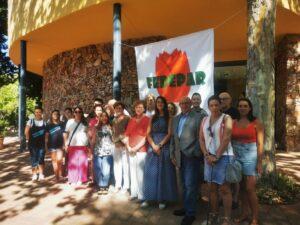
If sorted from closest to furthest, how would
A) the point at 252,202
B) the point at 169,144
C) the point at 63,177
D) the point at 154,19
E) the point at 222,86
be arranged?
1. the point at 252,202
2. the point at 169,144
3. the point at 63,177
4. the point at 154,19
5. the point at 222,86

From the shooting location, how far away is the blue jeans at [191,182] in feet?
15.8

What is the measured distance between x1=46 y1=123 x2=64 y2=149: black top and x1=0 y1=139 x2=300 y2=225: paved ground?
773 millimetres

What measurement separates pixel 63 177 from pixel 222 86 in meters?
7.90

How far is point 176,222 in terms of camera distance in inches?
192

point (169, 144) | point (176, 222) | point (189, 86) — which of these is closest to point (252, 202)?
point (176, 222)

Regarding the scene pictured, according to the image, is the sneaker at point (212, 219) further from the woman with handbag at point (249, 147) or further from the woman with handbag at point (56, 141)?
the woman with handbag at point (56, 141)

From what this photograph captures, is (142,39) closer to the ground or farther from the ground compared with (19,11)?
closer to the ground

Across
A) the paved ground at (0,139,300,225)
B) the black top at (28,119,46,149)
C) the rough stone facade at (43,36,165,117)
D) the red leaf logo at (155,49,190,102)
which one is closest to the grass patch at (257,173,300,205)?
the paved ground at (0,139,300,225)

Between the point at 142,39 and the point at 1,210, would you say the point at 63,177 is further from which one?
the point at 142,39

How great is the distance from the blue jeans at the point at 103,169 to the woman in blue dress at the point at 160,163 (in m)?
1.11

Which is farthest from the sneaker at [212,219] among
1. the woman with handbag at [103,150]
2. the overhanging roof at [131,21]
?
the overhanging roof at [131,21]

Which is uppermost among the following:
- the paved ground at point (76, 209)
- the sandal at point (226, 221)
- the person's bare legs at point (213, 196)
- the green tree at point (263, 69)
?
the green tree at point (263, 69)

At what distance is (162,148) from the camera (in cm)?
550

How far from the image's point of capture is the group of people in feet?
14.6
